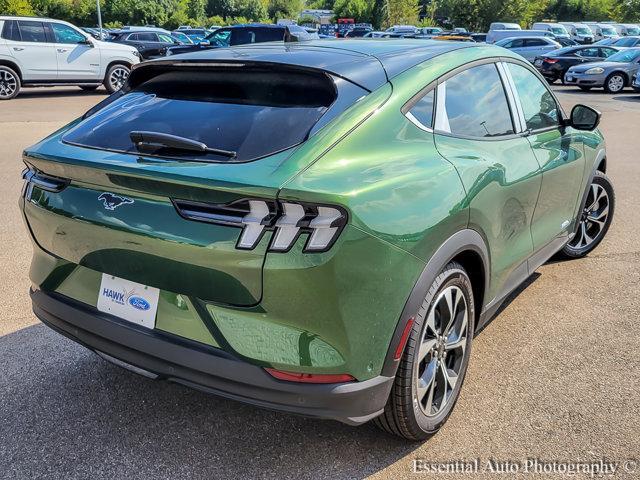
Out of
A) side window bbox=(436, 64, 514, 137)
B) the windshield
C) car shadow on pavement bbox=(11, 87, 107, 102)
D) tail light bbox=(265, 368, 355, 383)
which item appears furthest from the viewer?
the windshield

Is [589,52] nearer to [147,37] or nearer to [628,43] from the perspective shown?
[628,43]

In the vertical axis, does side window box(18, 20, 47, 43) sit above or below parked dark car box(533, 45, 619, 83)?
above

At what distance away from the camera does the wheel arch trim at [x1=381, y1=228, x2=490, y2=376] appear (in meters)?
2.28

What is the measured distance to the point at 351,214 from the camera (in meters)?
2.06

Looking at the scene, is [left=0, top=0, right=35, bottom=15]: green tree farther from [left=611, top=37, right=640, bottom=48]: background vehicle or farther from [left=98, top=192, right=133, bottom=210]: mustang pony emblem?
[left=98, top=192, right=133, bottom=210]: mustang pony emblem

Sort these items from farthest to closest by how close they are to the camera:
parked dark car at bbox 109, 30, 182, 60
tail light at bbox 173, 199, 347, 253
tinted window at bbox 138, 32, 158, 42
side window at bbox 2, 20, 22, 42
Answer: tinted window at bbox 138, 32, 158, 42, parked dark car at bbox 109, 30, 182, 60, side window at bbox 2, 20, 22, 42, tail light at bbox 173, 199, 347, 253

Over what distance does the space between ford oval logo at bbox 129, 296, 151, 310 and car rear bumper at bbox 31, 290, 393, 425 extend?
0.09 metres

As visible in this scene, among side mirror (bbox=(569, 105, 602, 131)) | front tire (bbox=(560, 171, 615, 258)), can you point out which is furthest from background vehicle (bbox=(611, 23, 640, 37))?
side mirror (bbox=(569, 105, 602, 131))

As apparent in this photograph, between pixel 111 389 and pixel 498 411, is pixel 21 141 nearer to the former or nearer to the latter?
pixel 111 389

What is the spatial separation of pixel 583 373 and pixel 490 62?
1797 millimetres

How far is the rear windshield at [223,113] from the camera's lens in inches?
89.7

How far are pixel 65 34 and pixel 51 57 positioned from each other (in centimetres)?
76

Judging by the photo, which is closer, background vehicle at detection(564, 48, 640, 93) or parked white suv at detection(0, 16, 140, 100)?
parked white suv at detection(0, 16, 140, 100)

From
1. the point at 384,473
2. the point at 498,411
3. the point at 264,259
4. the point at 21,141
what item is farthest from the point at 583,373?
the point at 21,141
